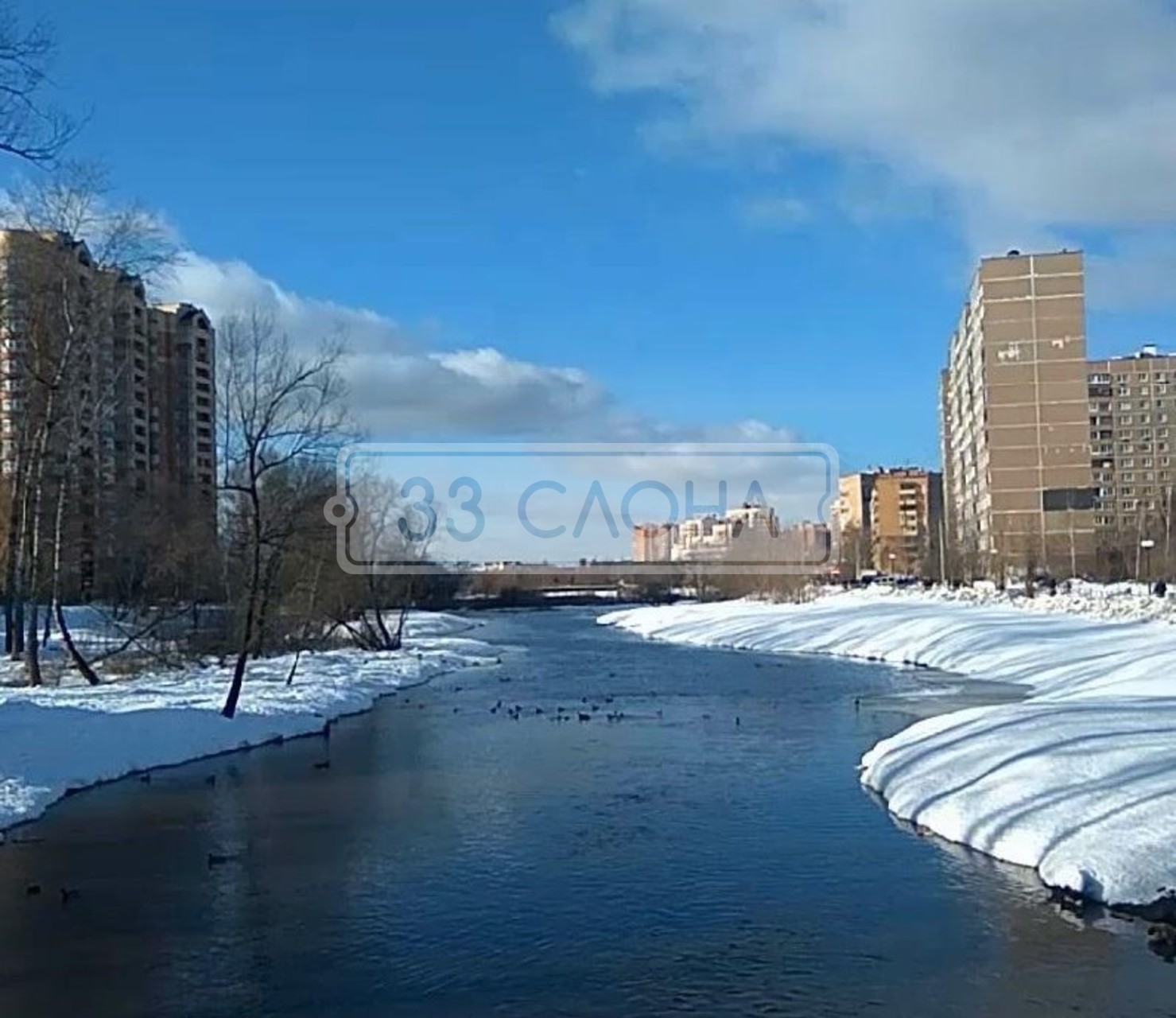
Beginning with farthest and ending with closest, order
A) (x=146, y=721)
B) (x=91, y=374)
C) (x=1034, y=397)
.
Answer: (x=1034, y=397), (x=91, y=374), (x=146, y=721)

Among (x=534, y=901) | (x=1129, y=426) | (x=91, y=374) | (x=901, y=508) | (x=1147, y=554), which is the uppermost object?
(x=1129, y=426)

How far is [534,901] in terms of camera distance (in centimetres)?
1195

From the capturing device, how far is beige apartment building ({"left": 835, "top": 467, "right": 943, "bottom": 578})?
470ft

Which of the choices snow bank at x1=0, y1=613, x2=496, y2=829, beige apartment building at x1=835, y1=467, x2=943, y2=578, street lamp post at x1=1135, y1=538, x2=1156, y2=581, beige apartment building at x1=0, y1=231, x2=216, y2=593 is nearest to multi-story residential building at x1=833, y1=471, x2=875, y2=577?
beige apartment building at x1=835, y1=467, x2=943, y2=578

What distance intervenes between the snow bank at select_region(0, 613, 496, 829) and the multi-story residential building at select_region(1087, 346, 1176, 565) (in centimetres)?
10376

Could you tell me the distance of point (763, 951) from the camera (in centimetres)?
→ 1027

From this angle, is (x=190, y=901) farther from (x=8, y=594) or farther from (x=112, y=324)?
(x=8, y=594)

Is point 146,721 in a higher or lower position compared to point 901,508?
lower

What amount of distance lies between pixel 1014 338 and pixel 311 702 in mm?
88480

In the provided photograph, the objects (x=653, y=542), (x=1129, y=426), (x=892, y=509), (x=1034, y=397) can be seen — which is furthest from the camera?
(x=892, y=509)

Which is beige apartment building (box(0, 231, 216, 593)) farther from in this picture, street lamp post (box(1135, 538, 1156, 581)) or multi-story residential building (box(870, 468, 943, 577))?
multi-story residential building (box(870, 468, 943, 577))

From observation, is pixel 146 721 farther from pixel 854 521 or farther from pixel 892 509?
pixel 892 509

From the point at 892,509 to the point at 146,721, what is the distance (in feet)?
495

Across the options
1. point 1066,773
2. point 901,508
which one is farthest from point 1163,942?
point 901,508
